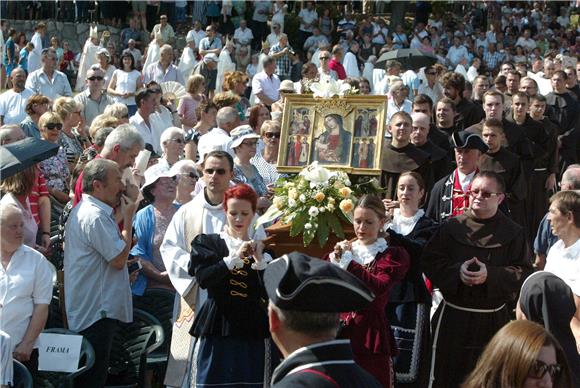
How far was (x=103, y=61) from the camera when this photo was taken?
57.7ft

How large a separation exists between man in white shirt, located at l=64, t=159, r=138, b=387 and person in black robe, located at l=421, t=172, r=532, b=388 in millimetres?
2023

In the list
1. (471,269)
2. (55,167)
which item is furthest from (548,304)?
(55,167)

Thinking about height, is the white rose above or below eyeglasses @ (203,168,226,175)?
below

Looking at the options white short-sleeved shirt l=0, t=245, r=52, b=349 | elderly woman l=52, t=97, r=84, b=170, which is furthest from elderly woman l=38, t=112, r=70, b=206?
white short-sleeved shirt l=0, t=245, r=52, b=349

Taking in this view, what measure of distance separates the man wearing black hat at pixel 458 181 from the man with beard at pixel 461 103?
4.15 metres

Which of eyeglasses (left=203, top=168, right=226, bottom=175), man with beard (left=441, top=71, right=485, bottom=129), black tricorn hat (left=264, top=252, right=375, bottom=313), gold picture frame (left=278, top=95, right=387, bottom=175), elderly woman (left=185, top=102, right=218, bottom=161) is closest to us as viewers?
black tricorn hat (left=264, top=252, right=375, bottom=313)

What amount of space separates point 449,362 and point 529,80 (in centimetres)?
Result: 894

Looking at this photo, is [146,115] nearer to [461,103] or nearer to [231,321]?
[461,103]

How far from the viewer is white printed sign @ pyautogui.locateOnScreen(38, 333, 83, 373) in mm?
6723

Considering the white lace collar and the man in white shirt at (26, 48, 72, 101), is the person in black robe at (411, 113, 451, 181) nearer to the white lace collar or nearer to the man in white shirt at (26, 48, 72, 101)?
the white lace collar

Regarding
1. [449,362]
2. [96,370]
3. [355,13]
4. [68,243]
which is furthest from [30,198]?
[355,13]

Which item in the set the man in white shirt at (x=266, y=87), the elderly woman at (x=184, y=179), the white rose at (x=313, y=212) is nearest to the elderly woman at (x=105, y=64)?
the man in white shirt at (x=266, y=87)

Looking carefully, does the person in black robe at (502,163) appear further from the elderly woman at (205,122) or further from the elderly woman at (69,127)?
the elderly woman at (69,127)

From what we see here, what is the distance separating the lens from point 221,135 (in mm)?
10352
